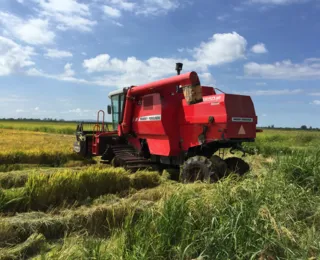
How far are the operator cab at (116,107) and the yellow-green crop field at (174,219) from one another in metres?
4.07

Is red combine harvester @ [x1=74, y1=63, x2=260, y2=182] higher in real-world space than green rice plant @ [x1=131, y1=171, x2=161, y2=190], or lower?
higher

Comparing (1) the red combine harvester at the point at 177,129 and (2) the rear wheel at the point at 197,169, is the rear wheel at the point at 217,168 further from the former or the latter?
(2) the rear wheel at the point at 197,169

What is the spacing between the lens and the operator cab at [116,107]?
10577mm

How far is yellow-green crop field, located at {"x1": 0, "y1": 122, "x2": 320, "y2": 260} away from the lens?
10.6 feet

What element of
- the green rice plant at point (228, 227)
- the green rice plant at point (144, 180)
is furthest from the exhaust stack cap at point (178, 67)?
the green rice plant at point (228, 227)

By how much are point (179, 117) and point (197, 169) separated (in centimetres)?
171

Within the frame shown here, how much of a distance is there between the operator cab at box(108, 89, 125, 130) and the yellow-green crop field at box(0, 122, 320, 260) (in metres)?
4.07

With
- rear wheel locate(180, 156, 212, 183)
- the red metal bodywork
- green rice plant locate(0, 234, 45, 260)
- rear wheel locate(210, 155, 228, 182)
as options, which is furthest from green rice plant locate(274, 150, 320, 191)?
green rice plant locate(0, 234, 45, 260)

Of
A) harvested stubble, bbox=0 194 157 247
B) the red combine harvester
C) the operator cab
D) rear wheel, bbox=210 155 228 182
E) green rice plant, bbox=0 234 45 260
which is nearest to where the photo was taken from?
green rice plant, bbox=0 234 45 260

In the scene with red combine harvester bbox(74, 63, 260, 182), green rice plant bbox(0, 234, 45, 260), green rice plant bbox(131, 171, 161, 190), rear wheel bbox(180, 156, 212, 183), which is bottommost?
green rice plant bbox(0, 234, 45, 260)

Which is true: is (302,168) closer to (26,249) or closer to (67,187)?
(67,187)

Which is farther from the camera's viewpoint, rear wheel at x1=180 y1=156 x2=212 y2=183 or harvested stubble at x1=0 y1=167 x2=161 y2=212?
rear wheel at x1=180 y1=156 x2=212 y2=183

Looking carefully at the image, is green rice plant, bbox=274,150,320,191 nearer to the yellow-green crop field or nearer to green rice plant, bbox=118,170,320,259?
the yellow-green crop field

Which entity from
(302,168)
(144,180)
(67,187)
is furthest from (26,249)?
(302,168)
